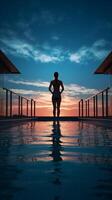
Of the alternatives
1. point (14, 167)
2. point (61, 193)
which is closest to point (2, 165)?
point (14, 167)

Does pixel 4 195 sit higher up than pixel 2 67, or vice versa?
pixel 2 67

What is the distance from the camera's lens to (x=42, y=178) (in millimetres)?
2475

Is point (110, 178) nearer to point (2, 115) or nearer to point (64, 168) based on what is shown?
point (64, 168)

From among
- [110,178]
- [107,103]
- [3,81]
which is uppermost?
[3,81]

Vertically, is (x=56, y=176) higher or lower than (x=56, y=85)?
lower

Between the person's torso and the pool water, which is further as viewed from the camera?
the person's torso

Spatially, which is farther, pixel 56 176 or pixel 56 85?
pixel 56 85

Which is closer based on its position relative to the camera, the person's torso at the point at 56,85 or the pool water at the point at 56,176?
the pool water at the point at 56,176

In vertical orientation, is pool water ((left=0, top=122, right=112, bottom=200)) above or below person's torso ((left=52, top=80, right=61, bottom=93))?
below

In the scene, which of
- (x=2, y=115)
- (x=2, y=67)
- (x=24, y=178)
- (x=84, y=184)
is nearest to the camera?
(x=84, y=184)

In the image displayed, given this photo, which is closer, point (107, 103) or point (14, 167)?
point (14, 167)

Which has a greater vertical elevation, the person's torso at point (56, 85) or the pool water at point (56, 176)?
the person's torso at point (56, 85)

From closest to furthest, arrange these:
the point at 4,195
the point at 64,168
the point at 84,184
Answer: the point at 4,195, the point at 84,184, the point at 64,168

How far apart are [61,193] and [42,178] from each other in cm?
50
